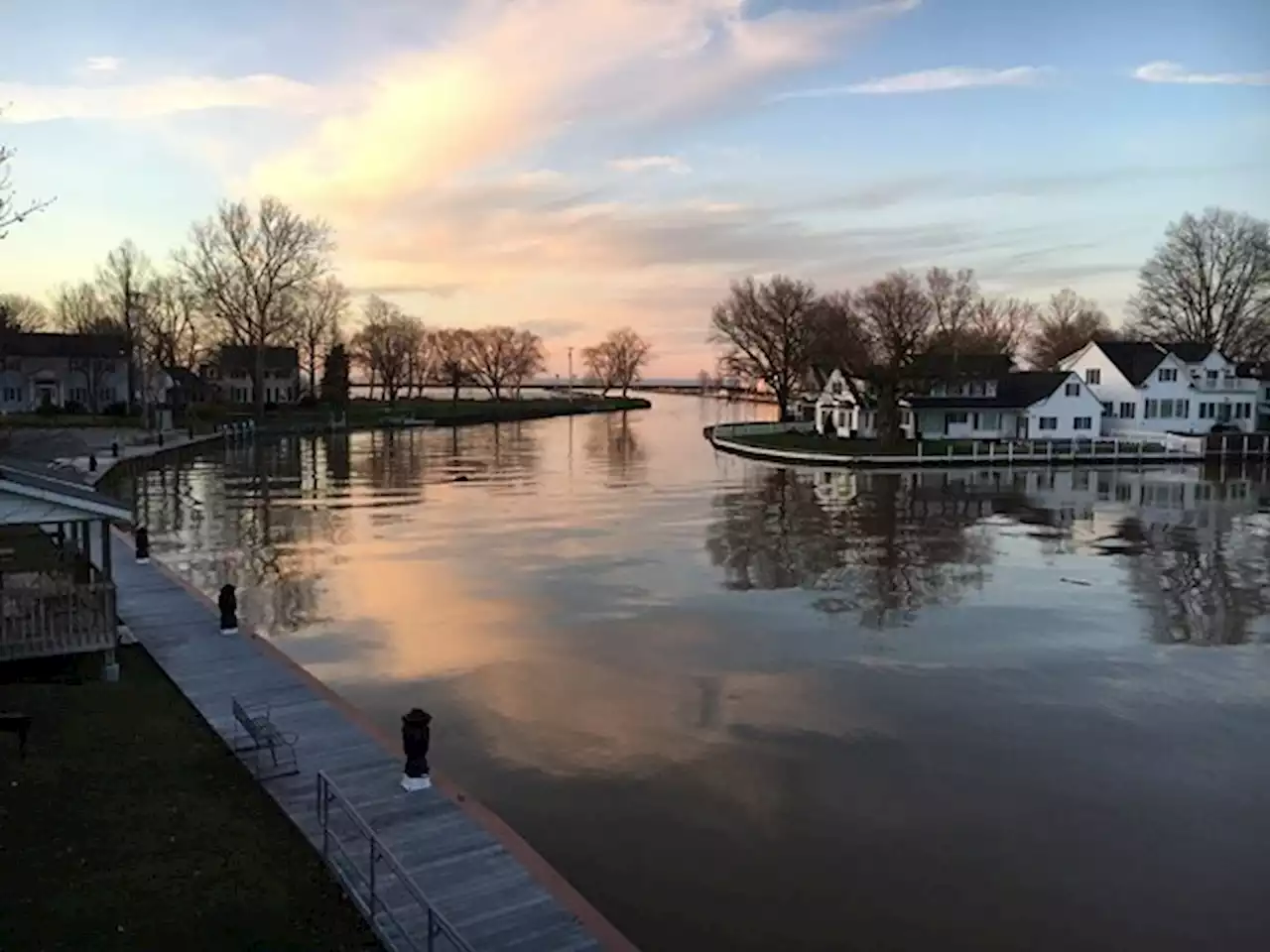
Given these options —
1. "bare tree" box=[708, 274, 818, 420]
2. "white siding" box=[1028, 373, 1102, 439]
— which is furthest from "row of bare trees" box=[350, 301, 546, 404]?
"white siding" box=[1028, 373, 1102, 439]

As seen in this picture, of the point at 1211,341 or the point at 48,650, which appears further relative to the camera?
the point at 1211,341

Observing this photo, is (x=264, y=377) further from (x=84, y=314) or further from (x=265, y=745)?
(x=265, y=745)

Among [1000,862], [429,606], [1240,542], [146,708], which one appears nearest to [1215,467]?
[1240,542]

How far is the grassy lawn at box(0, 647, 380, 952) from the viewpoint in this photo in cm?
824

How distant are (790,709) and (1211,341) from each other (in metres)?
86.6

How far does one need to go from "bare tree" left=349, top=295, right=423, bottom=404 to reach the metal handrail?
109630mm

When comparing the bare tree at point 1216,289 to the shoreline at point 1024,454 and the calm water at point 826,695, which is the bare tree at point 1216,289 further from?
the calm water at point 826,695

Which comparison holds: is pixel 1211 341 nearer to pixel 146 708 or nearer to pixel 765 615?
pixel 765 615

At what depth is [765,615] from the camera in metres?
21.5

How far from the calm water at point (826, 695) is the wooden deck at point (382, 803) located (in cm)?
94

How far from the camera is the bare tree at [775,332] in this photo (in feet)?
300

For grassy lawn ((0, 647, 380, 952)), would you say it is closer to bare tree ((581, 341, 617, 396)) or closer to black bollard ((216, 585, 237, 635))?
black bollard ((216, 585, 237, 635))

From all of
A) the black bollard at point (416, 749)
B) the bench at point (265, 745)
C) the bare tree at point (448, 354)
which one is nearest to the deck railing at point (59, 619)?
the bench at point (265, 745)

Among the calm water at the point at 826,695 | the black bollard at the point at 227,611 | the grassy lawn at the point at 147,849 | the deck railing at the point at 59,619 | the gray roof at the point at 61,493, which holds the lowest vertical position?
the calm water at the point at 826,695
